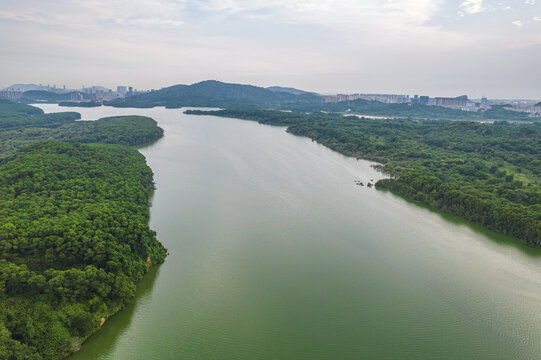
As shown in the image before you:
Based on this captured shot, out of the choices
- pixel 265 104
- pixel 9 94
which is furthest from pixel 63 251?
pixel 9 94

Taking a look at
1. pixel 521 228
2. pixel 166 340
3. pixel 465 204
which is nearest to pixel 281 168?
pixel 465 204

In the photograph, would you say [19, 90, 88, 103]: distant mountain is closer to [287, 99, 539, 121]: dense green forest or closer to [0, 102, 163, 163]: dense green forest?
[0, 102, 163, 163]: dense green forest

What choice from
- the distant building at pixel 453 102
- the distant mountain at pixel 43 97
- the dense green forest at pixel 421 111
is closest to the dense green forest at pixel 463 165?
the dense green forest at pixel 421 111

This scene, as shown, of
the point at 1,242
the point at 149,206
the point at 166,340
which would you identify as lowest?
the point at 166,340

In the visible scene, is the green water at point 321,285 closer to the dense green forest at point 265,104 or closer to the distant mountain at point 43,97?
the dense green forest at point 265,104

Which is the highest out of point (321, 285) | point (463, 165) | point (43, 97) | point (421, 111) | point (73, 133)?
point (43, 97)

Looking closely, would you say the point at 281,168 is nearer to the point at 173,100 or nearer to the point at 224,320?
the point at 224,320

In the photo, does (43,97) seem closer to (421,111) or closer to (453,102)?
(421,111)
